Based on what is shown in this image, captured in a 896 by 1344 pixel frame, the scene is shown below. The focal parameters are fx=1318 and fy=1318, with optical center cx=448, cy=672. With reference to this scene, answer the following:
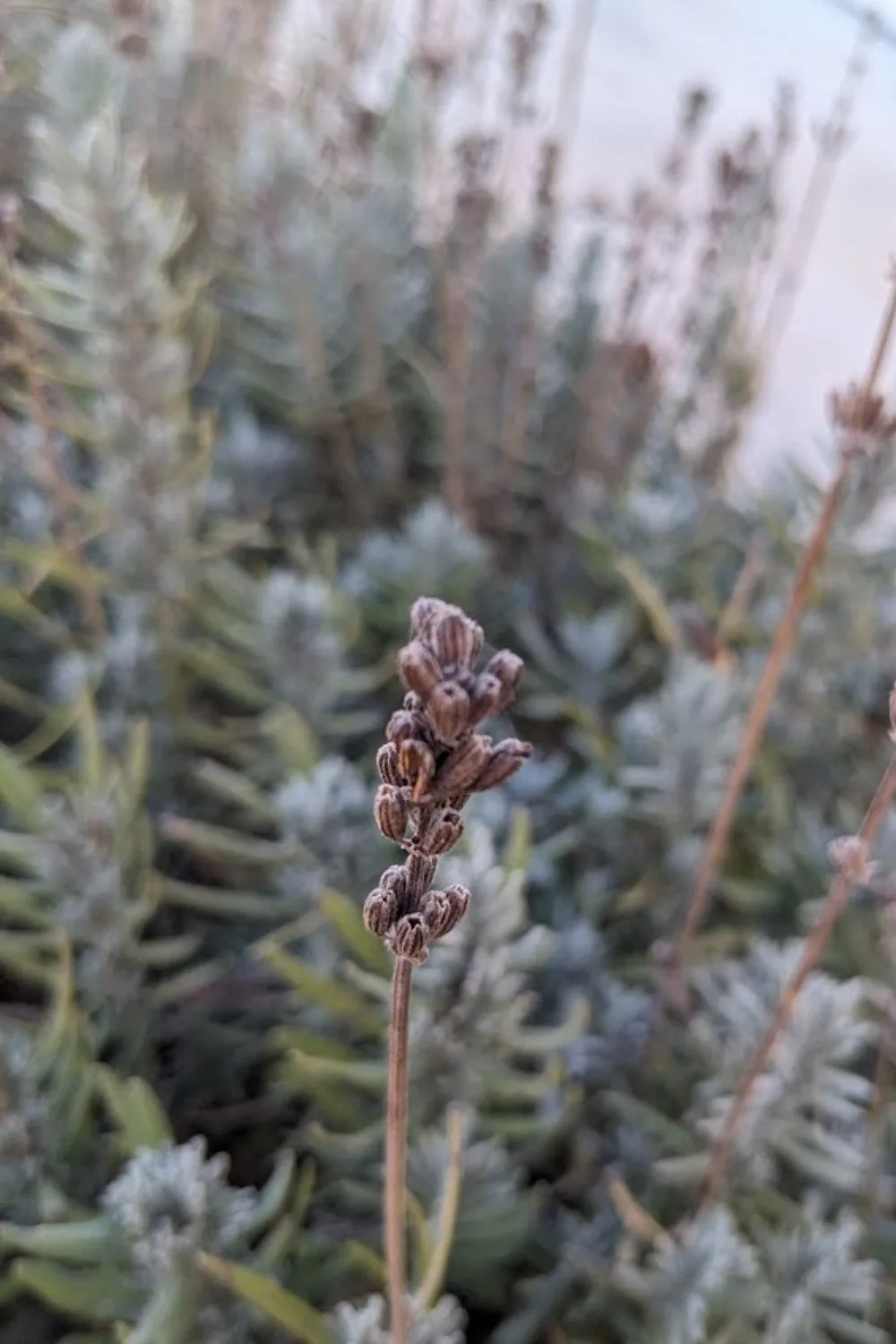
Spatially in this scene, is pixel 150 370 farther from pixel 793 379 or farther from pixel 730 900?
pixel 793 379

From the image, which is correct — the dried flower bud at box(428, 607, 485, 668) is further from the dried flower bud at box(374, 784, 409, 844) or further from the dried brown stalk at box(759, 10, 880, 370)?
the dried brown stalk at box(759, 10, 880, 370)

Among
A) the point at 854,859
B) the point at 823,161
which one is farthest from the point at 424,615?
the point at 823,161

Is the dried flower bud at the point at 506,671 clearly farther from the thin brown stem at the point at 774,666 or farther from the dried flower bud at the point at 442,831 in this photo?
the thin brown stem at the point at 774,666

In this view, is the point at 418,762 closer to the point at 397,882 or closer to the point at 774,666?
the point at 397,882

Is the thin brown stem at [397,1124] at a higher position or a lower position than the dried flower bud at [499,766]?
→ lower

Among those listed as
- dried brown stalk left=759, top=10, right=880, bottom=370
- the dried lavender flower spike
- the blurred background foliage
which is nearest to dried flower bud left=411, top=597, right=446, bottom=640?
the dried lavender flower spike

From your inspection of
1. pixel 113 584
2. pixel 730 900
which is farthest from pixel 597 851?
pixel 113 584

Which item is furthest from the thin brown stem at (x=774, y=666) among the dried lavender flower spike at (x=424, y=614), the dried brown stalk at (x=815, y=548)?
the dried lavender flower spike at (x=424, y=614)
